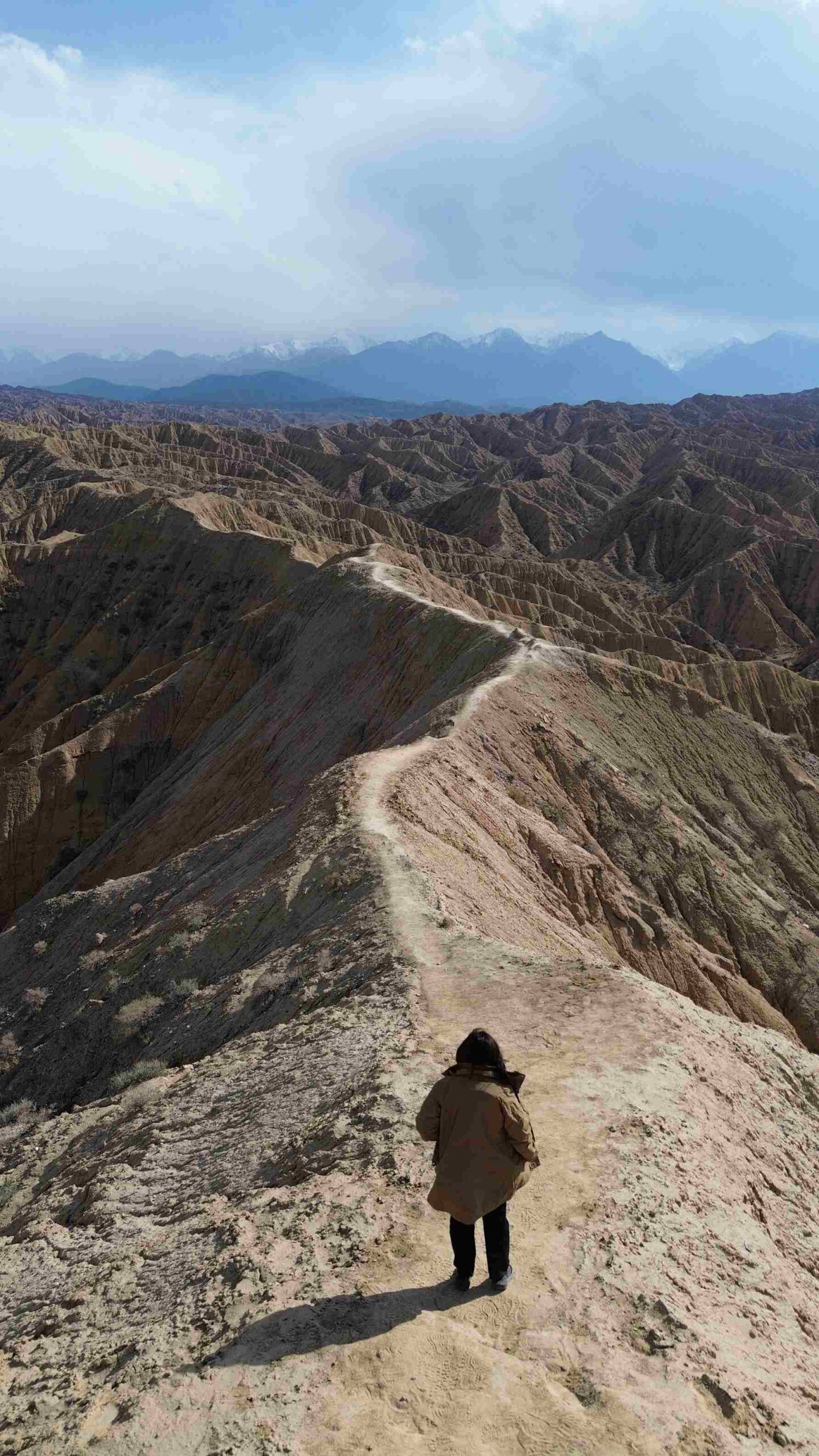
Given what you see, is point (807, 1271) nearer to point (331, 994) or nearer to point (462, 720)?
point (331, 994)

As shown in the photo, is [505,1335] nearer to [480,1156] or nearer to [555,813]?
[480,1156]

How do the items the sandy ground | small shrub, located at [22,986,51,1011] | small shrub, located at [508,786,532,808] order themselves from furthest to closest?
small shrub, located at [508,786,532,808]
small shrub, located at [22,986,51,1011]
the sandy ground

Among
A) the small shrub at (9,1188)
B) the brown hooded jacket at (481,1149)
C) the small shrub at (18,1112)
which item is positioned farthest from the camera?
the small shrub at (18,1112)

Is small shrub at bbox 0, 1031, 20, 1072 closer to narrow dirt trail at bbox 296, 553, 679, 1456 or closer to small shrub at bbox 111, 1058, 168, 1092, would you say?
small shrub at bbox 111, 1058, 168, 1092

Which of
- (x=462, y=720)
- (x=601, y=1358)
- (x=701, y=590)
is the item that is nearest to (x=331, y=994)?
(x=601, y=1358)

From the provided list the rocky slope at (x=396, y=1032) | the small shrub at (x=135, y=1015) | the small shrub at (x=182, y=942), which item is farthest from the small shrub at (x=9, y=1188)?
the small shrub at (x=182, y=942)

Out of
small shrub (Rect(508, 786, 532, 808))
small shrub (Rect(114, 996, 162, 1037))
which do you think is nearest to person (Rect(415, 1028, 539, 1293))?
small shrub (Rect(114, 996, 162, 1037))

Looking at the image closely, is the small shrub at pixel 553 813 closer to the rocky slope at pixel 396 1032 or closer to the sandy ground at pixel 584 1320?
the rocky slope at pixel 396 1032
